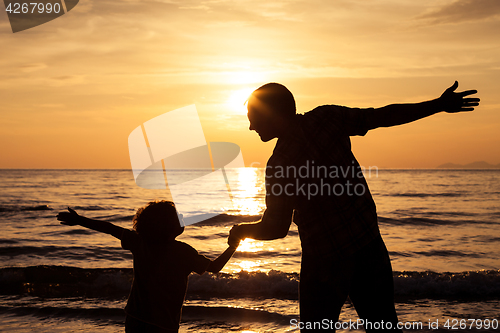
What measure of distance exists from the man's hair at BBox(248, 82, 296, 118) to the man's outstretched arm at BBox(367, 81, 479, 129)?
45cm

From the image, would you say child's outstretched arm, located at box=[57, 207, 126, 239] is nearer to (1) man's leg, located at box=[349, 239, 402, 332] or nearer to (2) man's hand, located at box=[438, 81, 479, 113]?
(1) man's leg, located at box=[349, 239, 402, 332]

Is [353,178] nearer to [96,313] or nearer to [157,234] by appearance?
[157,234]

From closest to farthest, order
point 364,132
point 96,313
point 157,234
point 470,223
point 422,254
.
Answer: point 364,132
point 157,234
point 96,313
point 422,254
point 470,223

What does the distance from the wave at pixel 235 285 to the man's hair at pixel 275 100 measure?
601cm

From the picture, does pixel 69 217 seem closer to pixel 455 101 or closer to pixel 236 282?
pixel 455 101

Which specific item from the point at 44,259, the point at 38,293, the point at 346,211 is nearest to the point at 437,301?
the point at 346,211

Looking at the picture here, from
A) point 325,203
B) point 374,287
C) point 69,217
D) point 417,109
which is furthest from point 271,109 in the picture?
point 69,217

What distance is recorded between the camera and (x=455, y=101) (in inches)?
80.2

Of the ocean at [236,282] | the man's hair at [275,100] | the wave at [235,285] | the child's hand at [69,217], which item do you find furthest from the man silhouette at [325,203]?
the wave at [235,285]

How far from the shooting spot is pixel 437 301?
7039 millimetres

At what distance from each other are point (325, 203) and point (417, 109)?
708 mm

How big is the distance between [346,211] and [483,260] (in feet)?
35.3

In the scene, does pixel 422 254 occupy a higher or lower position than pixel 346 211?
lower

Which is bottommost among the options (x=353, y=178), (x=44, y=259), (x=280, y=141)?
(x=44, y=259)
